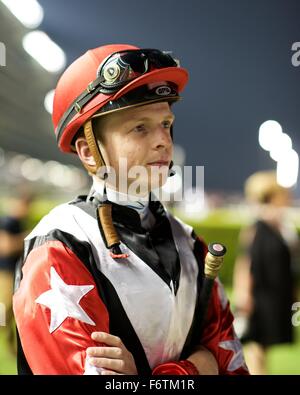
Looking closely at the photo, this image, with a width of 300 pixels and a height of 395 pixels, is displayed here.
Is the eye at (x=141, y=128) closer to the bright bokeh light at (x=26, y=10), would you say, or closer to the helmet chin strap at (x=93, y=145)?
the helmet chin strap at (x=93, y=145)

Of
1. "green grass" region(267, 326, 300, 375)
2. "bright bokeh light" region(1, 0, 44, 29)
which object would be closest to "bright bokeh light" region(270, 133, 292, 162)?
"bright bokeh light" region(1, 0, 44, 29)

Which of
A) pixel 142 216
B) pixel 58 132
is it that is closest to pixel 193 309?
pixel 142 216

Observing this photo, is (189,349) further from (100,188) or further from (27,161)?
(27,161)

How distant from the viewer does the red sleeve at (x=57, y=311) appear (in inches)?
38.3

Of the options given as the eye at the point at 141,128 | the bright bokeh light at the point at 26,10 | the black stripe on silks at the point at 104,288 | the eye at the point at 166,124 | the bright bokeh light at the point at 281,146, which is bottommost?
the black stripe on silks at the point at 104,288

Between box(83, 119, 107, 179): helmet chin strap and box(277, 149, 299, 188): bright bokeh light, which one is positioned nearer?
box(83, 119, 107, 179): helmet chin strap

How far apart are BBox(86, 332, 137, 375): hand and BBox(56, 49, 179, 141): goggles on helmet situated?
0.44 meters

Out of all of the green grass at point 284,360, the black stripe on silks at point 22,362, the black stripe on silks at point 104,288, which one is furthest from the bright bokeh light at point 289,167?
the green grass at point 284,360

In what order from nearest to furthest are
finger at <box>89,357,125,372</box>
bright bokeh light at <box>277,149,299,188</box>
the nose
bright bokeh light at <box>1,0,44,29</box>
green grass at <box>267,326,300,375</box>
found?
finger at <box>89,357,125,372</box>
the nose
bright bokeh light at <box>1,0,44,29</box>
bright bokeh light at <box>277,149,299,188</box>
green grass at <box>267,326,300,375</box>

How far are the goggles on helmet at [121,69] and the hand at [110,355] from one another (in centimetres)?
44

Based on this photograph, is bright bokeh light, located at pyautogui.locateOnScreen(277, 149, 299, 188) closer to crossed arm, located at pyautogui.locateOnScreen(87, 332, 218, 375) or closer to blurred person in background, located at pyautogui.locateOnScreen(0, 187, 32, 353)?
crossed arm, located at pyautogui.locateOnScreen(87, 332, 218, 375)

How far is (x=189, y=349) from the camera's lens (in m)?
1.14

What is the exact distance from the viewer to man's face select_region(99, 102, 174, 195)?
3.53 feet
